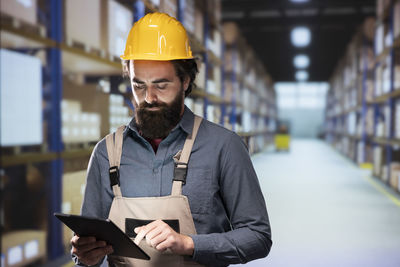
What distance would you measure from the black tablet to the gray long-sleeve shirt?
0.17m

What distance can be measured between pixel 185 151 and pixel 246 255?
413mm

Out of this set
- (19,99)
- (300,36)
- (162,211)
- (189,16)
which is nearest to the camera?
(162,211)

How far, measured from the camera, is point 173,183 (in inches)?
54.8

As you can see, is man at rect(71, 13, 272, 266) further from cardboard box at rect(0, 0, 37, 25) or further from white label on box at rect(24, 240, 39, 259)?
white label on box at rect(24, 240, 39, 259)

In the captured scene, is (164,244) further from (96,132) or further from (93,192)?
(96,132)

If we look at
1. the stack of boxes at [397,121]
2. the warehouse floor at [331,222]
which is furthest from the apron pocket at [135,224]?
the stack of boxes at [397,121]

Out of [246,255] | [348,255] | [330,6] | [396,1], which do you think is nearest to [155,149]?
[246,255]

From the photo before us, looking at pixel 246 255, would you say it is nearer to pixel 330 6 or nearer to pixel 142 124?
pixel 142 124

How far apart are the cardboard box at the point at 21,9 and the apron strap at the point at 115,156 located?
1416 mm

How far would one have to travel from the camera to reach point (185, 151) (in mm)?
1418

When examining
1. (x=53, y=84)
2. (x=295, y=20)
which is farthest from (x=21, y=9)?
(x=295, y=20)

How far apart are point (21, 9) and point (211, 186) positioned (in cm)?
188

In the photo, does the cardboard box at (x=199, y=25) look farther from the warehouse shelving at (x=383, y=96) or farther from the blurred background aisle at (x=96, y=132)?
the warehouse shelving at (x=383, y=96)

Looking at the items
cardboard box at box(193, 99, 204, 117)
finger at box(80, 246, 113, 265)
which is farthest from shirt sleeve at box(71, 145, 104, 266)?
cardboard box at box(193, 99, 204, 117)
